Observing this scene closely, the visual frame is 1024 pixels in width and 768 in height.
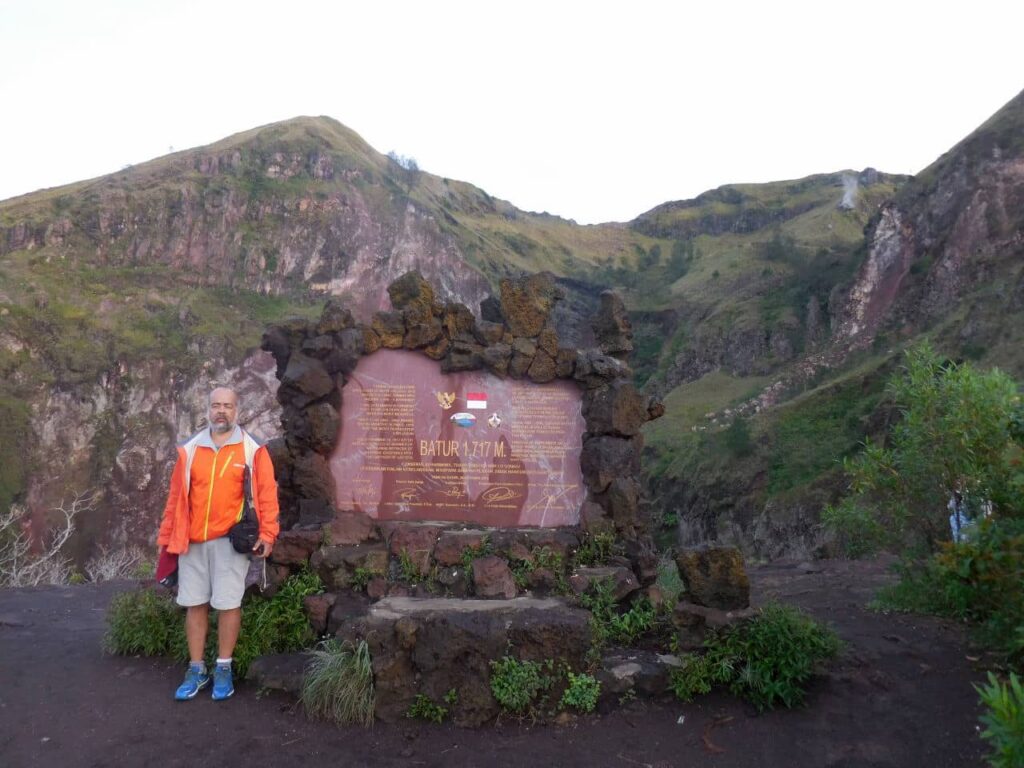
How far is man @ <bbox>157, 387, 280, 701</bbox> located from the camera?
519 cm

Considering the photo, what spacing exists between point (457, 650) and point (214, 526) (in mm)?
2020

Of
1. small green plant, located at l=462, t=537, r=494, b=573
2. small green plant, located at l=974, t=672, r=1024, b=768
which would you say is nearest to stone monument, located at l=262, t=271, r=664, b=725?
small green plant, located at l=462, t=537, r=494, b=573

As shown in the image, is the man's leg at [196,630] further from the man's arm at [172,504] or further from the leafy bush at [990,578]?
the leafy bush at [990,578]

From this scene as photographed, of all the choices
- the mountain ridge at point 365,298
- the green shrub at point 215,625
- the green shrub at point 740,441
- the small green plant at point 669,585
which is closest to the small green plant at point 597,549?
the small green plant at point 669,585

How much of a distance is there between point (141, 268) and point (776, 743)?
53478 mm

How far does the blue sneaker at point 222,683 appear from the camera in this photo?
5250mm

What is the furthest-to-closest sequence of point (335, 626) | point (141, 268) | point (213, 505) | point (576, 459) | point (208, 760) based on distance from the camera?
point (141, 268) < point (576, 459) < point (335, 626) < point (213, 505) < point (208, 760)

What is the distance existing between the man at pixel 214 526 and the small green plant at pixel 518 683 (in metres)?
1.96

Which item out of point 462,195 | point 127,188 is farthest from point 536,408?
point 462,195

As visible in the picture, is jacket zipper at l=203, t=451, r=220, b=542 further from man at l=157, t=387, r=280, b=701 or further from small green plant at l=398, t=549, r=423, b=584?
small green plant at l=398, t=549, r=423, b=584

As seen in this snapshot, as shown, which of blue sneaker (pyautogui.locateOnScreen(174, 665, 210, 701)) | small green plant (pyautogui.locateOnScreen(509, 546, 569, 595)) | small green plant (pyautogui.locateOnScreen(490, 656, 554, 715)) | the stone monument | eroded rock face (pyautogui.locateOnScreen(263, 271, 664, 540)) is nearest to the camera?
small green plant (pyautogui.locateOnScreen(490, 656, 554, 715))

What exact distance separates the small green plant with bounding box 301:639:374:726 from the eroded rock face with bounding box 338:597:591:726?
84 mm

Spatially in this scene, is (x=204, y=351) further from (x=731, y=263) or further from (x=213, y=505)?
(x=731, y=263)

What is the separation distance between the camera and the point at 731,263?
6750cm
